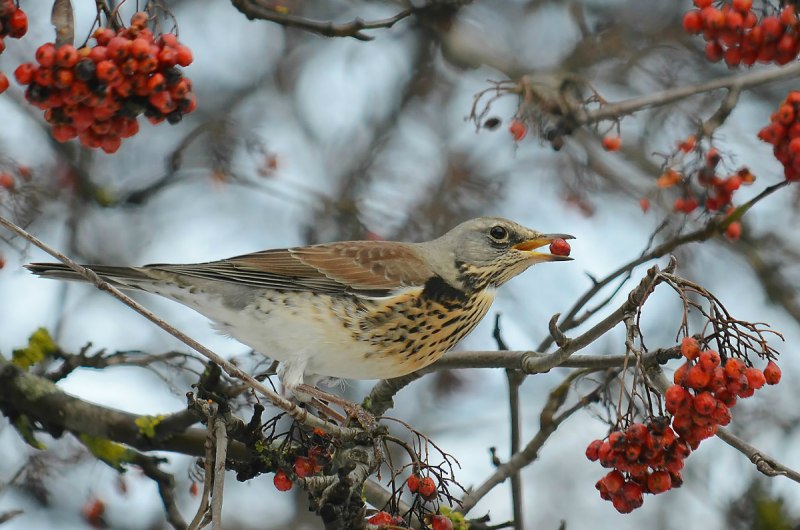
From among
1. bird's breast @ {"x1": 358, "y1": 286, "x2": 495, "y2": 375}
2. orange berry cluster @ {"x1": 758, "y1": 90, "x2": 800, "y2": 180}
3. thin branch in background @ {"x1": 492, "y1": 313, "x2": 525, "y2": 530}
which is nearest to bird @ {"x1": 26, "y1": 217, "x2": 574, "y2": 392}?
bird's breast @ {"x1": 358, "y1": 286, "x2": 495, "y2": 375}

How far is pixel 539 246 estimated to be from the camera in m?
5.17

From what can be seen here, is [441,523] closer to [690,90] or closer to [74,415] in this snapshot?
[74,415]


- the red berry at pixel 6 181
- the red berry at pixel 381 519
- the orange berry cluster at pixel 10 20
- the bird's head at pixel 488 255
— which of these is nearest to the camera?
the orange berry cluster at pixel 10 20

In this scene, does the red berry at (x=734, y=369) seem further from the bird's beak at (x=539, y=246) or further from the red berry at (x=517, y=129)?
the red berry at (x=517, y=129)

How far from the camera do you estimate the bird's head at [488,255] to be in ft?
16.9

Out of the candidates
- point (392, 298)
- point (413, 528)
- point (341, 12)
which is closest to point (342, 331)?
point (392, 298)

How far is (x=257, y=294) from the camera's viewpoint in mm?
4938

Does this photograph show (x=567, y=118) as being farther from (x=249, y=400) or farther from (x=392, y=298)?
(x=249, y=400)

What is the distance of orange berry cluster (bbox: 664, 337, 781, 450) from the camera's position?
2.83 meters

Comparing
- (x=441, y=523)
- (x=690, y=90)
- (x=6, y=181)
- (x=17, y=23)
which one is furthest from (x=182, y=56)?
(x=690, y=90)

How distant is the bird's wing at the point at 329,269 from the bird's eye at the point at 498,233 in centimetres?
42

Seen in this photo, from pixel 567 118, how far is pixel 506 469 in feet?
5.68

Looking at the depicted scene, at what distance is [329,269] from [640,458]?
2.53m

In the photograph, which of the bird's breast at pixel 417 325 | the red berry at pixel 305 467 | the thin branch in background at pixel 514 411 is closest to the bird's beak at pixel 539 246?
the bird's breast at pixel 417 325
